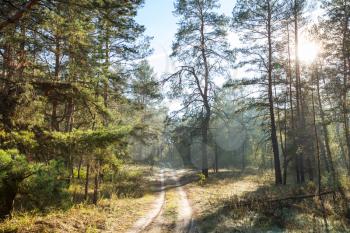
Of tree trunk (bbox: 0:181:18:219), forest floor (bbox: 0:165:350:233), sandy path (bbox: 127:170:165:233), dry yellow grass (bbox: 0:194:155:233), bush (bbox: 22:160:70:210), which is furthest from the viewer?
sandy path (bbox: 127:170:165:233)

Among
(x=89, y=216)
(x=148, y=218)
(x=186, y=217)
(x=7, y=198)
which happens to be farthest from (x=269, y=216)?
(x=7, y=198)

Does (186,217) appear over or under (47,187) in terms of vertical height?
under

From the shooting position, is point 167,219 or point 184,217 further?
point 184,217

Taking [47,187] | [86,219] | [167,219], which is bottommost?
[167,219]

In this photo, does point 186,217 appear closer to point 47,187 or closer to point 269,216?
point 269,216

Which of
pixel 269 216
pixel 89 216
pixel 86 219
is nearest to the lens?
pixel 86 219

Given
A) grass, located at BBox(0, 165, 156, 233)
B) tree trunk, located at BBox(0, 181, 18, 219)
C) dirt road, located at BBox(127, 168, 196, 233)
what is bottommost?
dirt road, located at BBox(127, 168, 196, 233)

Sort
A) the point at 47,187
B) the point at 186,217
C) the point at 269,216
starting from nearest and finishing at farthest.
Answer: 1. the point at 47,187
2. the point at 269,216
3. the point at 186,217

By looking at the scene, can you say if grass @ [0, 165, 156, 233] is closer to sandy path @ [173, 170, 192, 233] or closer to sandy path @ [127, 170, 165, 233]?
sandy path @ [127, 170, 165, 233]

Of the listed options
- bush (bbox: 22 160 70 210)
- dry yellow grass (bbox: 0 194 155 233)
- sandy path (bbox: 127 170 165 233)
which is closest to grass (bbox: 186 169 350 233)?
sandy path (bbox: 127 170 165 233)

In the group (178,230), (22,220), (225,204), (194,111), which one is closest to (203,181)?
(194,111)

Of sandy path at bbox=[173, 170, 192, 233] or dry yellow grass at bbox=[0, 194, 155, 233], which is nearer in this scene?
dry yellow grass at bbox=[0, 194, 155, 233]

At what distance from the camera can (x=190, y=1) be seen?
28.6m

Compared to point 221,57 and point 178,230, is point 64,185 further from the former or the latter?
point 221,57
